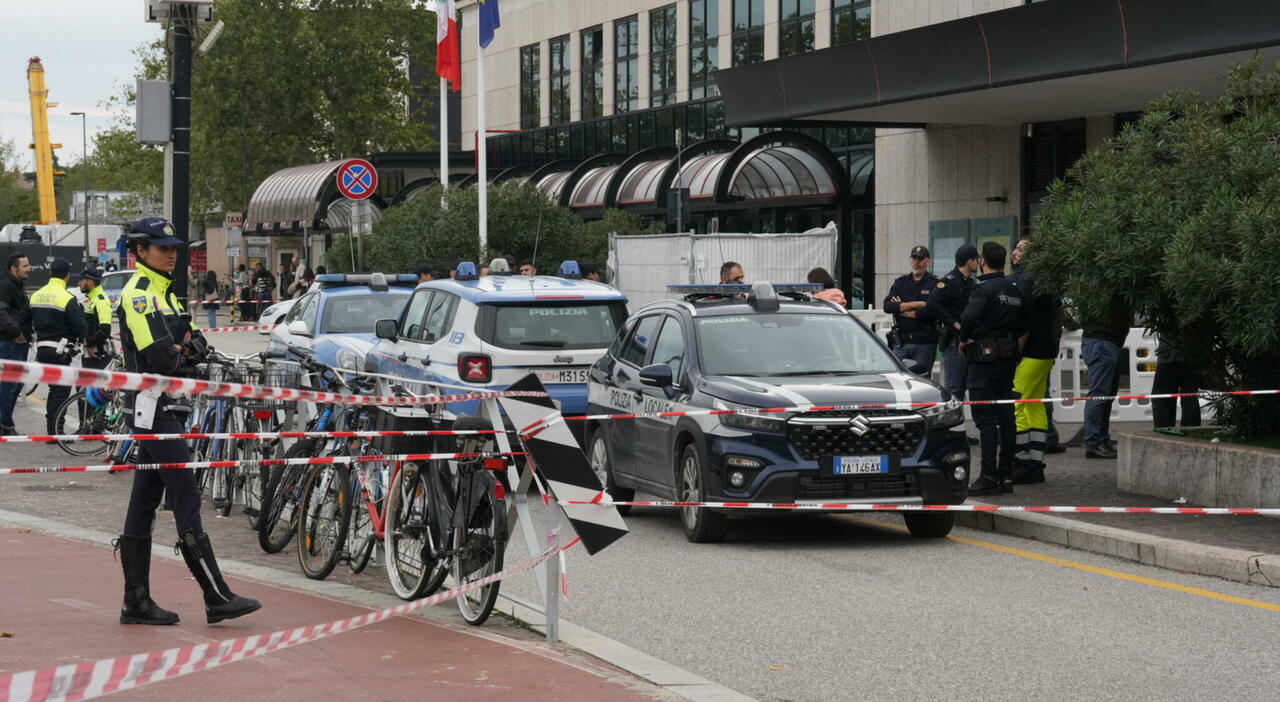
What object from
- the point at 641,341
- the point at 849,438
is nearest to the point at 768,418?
the point at 849,438

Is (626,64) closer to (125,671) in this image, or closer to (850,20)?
(850,20)

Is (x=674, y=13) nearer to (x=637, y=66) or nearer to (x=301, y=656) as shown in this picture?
(x=637, y=66)

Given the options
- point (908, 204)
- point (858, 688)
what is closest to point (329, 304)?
point (858, 688)

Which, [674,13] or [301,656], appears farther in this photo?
[674,13]

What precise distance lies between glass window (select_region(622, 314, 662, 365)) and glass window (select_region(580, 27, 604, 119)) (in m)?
35.3

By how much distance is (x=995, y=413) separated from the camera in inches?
508

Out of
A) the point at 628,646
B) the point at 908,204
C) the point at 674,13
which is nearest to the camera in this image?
the point at 628,646

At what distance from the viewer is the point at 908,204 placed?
30531 millimetres

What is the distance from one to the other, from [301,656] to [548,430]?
59.1 inches

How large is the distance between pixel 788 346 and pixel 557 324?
3.04 meters

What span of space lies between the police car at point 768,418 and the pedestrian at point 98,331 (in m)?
5.59

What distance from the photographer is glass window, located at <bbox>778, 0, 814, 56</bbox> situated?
120ft

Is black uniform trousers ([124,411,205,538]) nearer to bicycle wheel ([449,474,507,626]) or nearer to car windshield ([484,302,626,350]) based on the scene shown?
bicycle wheel ([449,474,507,626])

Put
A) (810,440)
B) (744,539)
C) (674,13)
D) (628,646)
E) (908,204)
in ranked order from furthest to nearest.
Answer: (674,13)
(908,204)
(744,539)
(810,440)
(628,646)
